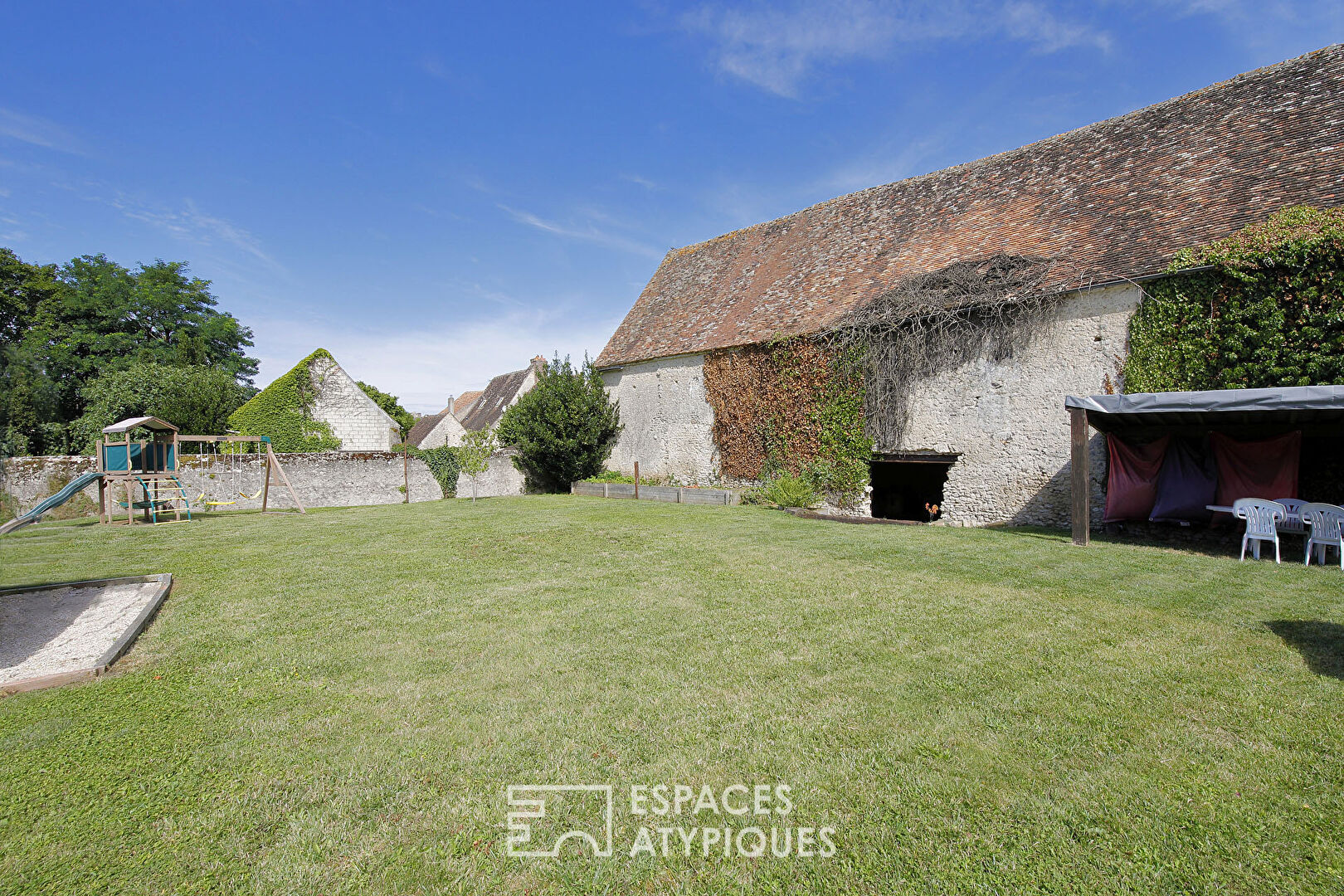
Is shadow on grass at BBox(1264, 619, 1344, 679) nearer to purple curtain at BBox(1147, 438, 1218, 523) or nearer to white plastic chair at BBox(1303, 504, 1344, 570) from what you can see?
white plastic chair at BBox(1303, 504, 1344, 570)

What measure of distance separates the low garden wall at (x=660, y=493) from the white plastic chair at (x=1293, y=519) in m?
9.09

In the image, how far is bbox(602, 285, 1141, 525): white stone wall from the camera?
9.76 metres

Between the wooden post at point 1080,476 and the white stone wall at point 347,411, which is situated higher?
the white stone wall at point 347,411

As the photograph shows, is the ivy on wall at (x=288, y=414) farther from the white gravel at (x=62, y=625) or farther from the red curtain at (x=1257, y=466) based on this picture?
the red curtain at (x=1257, y=466)

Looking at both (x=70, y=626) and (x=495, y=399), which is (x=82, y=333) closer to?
(x=495, y=399)

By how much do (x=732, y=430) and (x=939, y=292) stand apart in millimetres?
5862

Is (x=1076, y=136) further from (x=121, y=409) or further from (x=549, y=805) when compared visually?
(x=121, y=409)

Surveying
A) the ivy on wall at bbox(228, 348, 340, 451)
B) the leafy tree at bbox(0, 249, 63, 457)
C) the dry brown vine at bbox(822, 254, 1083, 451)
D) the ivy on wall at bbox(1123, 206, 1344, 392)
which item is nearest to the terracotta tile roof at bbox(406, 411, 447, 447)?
the ivy on wall at bbox(228, 348, 340, 451)

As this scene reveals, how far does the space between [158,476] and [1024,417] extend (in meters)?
17.2

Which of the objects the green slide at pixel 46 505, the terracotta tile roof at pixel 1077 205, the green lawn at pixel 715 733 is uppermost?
the terracotta tile roof at pixel 1077 205

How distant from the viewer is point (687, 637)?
179 inches

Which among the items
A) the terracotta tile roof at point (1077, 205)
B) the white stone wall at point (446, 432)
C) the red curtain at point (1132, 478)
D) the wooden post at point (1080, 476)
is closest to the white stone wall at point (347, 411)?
the white stone wall at point (446, 432)

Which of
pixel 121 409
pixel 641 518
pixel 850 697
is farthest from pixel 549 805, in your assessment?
pixel 121 409

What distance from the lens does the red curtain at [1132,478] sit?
922 centimetres
